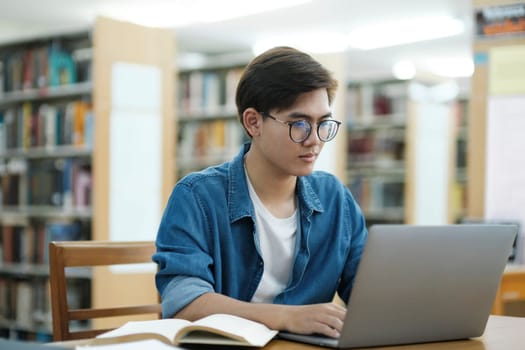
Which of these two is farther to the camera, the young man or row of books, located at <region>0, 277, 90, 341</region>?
row of books, located at <region>0, 277, 90, 341</region>

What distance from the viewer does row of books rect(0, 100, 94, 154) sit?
14.0ft

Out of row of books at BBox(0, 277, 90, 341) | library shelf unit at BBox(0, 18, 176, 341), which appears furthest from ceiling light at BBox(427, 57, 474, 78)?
row of books at BBox(0, 277, 90, 341)

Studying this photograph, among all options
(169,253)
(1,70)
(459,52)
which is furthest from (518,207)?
(459,52)

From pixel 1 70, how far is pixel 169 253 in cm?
390

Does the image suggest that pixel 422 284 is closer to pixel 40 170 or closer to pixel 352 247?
pixel 352 247

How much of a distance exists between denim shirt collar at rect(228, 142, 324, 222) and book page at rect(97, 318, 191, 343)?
1.18 ft

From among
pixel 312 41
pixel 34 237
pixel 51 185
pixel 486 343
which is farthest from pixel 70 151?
pixel 312 41

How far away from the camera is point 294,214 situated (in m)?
1.51

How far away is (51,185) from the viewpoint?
438 cm

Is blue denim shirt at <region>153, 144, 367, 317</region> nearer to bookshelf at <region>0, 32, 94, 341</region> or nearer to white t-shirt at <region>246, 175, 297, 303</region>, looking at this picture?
white t-shirt at <region>246, 175, 297, 303</region>

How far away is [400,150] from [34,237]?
3107 mm

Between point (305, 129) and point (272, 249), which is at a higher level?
point (305, 129)

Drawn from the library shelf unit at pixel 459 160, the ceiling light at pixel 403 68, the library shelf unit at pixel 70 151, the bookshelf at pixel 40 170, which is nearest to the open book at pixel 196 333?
the library shelf unit at pixel 70 151

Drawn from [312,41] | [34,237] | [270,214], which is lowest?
[34,237]
